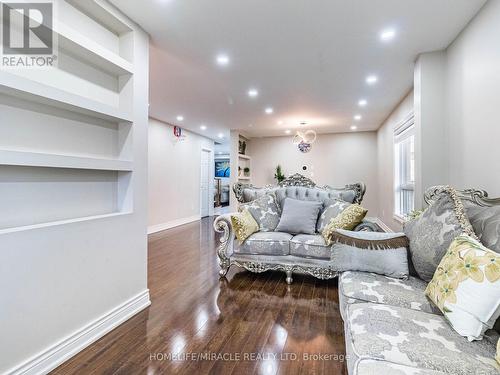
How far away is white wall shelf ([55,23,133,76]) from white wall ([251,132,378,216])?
6225mm

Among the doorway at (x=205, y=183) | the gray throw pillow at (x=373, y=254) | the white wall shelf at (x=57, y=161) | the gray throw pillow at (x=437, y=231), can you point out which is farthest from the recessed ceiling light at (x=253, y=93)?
the doorway at (x=205, y=183)

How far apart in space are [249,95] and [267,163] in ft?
13.2

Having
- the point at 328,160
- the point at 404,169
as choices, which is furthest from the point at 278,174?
the point at 404,169

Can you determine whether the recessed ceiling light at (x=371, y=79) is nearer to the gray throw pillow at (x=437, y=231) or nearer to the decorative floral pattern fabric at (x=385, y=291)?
the gray throw pillow at (x=437, y=231)

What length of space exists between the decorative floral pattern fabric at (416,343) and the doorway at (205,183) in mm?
7002

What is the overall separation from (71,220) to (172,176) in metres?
4.85

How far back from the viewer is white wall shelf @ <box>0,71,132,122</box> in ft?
4.73

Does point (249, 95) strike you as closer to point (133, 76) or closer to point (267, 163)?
point (133, 76)

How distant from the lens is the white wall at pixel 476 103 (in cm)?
205

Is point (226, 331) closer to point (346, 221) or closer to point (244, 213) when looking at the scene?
point (244, 213)

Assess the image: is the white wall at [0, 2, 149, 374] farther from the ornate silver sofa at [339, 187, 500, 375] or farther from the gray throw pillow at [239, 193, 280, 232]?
the ornate silver sofa at [339, 187, 500, 375]

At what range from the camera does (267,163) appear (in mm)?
8305

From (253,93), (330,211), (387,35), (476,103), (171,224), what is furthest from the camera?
(171,224)

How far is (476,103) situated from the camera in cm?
230
